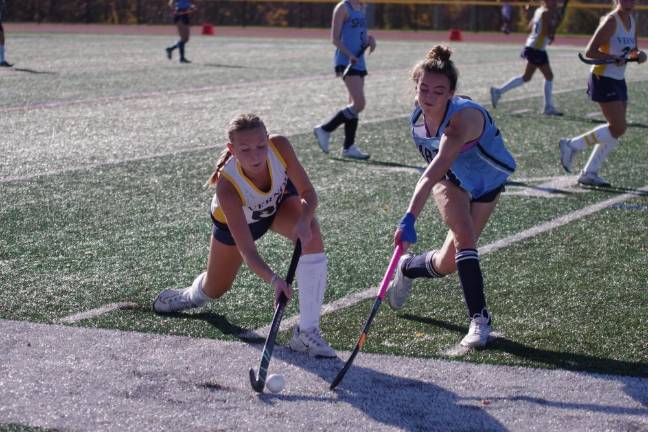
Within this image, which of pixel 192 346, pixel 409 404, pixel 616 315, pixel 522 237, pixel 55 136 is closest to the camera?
pixel 409 404

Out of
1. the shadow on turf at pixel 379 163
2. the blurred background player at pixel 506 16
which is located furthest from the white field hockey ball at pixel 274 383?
the blurred background player at pixel 506 16

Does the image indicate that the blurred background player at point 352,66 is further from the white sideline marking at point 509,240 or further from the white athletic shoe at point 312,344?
the white athletic shoe at point 312,344

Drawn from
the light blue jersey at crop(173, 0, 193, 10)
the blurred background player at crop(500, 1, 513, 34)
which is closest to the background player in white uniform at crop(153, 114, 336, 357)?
the light blue jersey at crop(173, 0, 193, 10)

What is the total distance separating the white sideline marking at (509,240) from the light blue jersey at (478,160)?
90 cm

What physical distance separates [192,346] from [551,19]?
35.2ft

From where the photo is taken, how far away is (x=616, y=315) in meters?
5.59

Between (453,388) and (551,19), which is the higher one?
(551,19)

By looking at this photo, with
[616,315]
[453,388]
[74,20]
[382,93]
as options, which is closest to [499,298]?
[616,315]

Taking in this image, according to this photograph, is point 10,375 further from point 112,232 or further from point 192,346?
point 112,232

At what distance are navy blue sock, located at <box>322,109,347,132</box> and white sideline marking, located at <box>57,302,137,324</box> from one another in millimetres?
5553

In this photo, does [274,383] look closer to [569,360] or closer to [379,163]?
[569,360]

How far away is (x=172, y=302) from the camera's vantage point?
5.51 m

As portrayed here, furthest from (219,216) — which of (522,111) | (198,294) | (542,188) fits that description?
(522,111)

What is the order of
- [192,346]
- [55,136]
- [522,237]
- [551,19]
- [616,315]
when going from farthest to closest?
[551,19]
[55,136]
[522,237]
[616,315]
[192,346]
